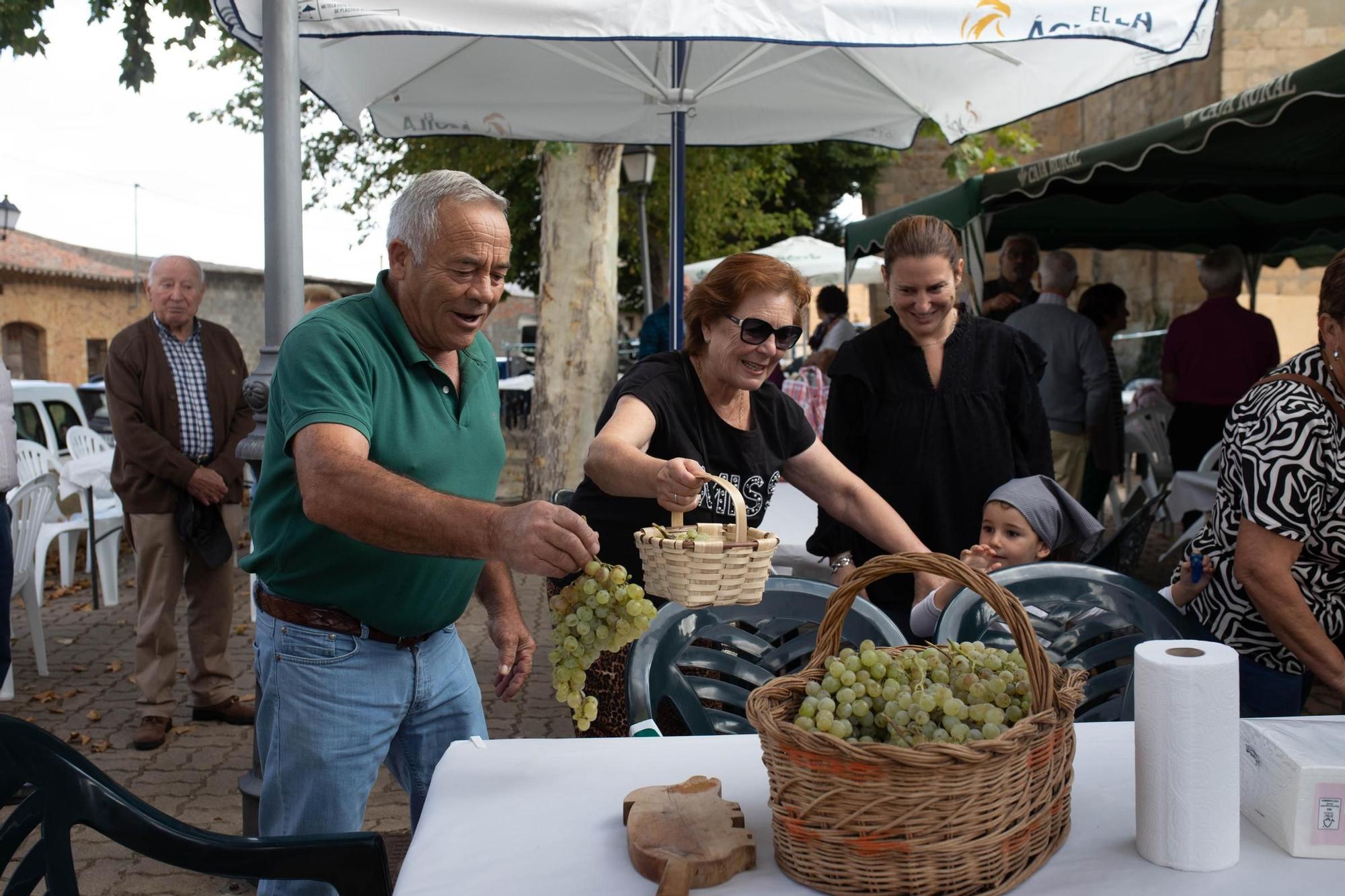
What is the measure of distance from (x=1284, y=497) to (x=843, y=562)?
3.90 feet

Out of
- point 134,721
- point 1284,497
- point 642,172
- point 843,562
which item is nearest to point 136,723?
point 134,721

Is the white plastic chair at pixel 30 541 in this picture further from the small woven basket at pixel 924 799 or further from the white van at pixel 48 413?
the small woven basket at pixel 924 799

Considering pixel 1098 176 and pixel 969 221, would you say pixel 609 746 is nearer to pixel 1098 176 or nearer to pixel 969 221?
pixel 1098 176

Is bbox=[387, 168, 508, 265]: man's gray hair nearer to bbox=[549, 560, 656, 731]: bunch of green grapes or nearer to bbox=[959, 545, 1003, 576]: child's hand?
bbox=[549, 560, 656, 731]: bunch of green grapes

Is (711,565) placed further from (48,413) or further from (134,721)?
(48,413)

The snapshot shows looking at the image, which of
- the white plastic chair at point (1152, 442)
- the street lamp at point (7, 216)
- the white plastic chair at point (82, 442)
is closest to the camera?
the white plastic chair at point (1152, 442)

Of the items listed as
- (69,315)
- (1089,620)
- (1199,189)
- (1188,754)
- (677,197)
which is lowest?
(1089,620)

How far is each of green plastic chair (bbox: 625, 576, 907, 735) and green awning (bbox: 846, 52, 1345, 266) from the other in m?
3.65

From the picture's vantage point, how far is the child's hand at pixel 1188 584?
9.35 ft

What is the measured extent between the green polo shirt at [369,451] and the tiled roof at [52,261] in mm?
37500

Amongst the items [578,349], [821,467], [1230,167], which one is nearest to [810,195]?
[578,349]

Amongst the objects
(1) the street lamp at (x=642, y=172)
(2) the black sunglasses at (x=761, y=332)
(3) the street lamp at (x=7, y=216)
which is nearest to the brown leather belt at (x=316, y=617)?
(2) the black sunglasses at (x=761, y=332)

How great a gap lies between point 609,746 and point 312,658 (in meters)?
0.61

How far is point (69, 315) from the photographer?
120 ft
